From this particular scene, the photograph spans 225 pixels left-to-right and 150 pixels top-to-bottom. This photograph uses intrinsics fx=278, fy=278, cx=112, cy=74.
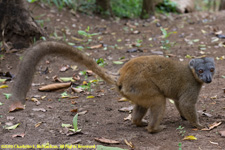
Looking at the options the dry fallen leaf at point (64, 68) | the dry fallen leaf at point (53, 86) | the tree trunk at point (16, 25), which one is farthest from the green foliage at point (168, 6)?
the dry fallen leaf at point (53, 86)

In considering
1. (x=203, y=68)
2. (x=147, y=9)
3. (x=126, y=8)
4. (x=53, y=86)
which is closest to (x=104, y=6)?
(x=126, y=8)

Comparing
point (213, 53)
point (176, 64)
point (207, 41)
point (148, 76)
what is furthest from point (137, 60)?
point (207, 41)

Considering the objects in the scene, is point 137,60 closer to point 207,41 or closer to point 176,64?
point 176,64

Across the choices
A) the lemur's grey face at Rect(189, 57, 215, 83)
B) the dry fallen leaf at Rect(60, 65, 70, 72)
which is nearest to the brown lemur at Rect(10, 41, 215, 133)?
the lemur's grey face at Rect(189, 57, 215, 83)

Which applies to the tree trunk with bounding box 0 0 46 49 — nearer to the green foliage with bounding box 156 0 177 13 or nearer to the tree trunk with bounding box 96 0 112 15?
the tree trunk with bounding box 96 0 112 15

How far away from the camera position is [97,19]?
12.6m

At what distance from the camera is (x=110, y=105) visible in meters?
5.88

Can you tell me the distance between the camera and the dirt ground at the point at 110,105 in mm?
4383

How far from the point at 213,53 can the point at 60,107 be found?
16.4ft

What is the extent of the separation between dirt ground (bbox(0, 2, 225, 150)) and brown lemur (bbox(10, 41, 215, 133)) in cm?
25

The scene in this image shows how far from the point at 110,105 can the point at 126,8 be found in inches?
380

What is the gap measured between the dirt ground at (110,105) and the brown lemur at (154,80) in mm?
252

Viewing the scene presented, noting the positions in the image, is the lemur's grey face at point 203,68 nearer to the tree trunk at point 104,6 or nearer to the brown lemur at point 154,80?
the brown lemur at point 154,80

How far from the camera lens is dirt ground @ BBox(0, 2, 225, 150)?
4383 millimetres
